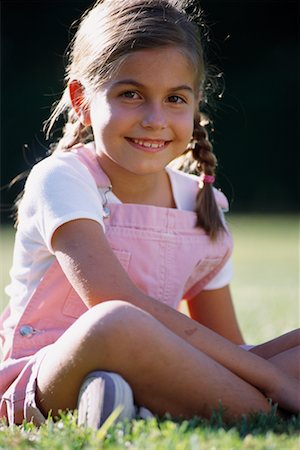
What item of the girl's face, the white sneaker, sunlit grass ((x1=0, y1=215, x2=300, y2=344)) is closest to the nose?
the girl's face

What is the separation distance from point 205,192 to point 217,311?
461 mm

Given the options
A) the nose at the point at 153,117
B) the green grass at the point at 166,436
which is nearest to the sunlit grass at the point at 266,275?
the nose at the point at 153,117

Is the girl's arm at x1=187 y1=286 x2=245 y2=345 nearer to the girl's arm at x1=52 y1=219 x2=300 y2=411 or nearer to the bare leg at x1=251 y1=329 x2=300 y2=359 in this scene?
the bare leg at x1=251 y1=329 x2=300 y2=359

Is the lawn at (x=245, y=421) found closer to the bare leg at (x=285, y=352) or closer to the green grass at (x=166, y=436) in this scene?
the green grass at (x=166, y=436)

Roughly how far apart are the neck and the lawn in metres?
0.97

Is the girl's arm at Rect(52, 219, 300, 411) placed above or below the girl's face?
below

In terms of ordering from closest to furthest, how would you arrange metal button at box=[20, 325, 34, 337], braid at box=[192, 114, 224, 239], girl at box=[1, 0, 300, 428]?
girl at box=[1, 0, 300, 428], metal button at box=[20, 325, 34, 337], braid at box=[192, 114, 224, 239]

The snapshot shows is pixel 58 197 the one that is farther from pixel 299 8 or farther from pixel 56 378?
pixel 299 8

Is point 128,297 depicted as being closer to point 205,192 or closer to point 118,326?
point 118,326

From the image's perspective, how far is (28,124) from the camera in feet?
53.4

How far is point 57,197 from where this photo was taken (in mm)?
3021

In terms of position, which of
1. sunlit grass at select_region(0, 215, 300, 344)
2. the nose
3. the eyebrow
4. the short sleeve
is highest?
the eyebrow

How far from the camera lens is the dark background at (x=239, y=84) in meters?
16.4

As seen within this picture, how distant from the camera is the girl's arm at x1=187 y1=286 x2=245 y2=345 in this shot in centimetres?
365
